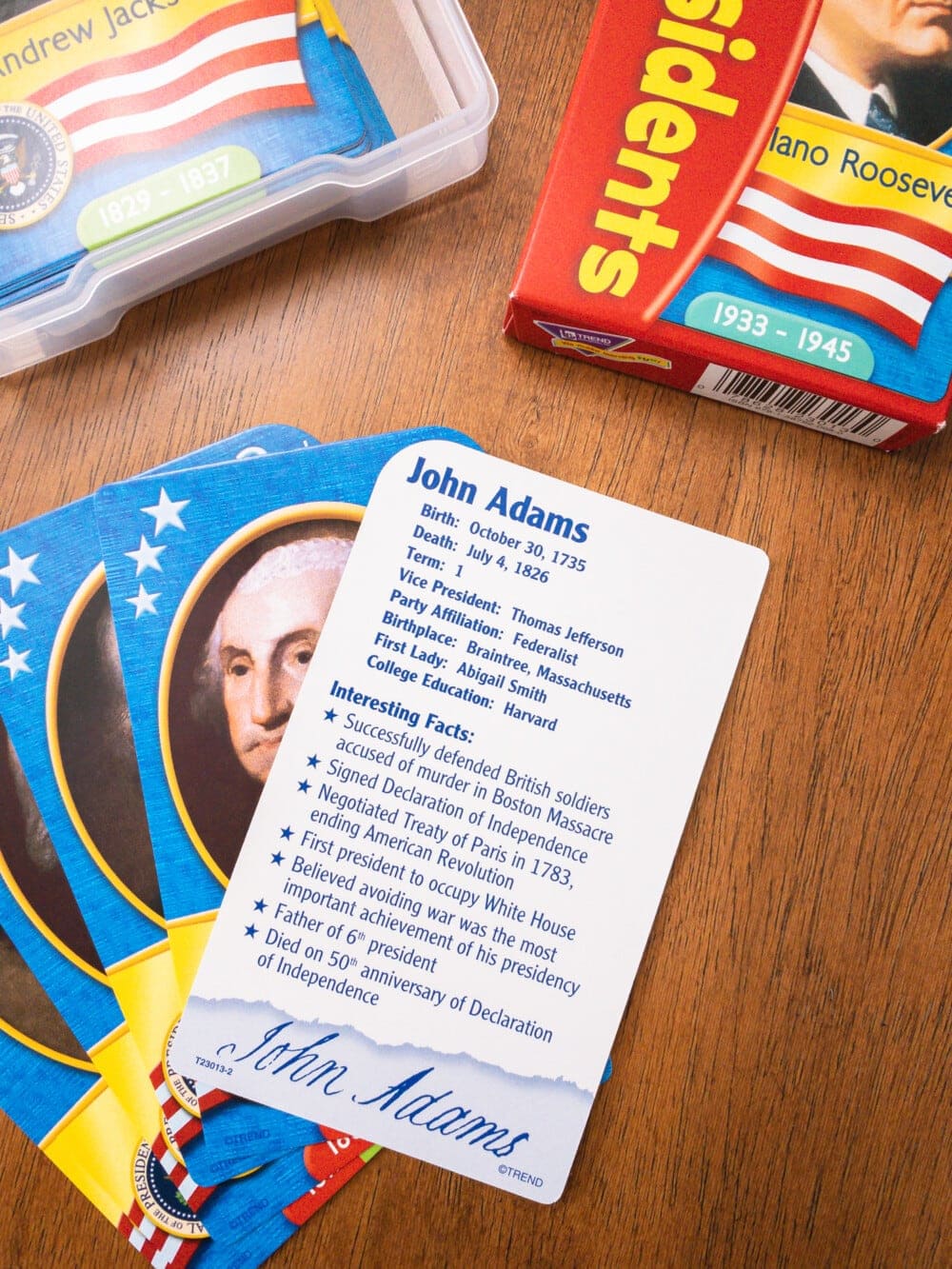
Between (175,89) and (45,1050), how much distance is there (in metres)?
0.58

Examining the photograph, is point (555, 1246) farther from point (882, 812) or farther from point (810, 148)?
point (810, 148)

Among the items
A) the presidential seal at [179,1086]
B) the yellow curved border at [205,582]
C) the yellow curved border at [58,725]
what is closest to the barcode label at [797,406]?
the yellow curved border at [205,582]

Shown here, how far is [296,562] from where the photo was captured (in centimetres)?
54

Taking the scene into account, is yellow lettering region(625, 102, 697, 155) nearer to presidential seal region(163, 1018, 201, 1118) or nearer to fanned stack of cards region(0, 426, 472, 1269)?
fanned stack of cards region(0, 426, 472, 1269)

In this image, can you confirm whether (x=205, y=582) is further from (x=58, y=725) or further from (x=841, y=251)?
(x=841, y=251)

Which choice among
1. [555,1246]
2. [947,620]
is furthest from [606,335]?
[555,1246]

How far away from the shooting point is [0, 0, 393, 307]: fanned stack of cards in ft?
1.69

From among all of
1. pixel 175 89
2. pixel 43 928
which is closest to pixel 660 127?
pixel 175 89

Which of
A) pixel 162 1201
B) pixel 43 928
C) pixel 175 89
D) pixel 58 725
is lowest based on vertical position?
pixel 162 1201

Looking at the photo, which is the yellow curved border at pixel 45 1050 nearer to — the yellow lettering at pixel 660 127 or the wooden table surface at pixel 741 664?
the wooden table surface at pixel 741 664

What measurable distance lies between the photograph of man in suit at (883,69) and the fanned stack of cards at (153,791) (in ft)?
0.92

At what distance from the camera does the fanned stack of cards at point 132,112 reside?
0.51m

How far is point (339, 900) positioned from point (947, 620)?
1.37 feet

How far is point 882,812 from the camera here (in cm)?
56
